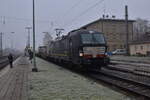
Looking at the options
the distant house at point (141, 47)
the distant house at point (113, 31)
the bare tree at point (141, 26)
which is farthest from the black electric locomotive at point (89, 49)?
the bare tree at point (141, 26)

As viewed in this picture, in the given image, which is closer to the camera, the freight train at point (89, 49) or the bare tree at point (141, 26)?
the freight train at point (89, 49)

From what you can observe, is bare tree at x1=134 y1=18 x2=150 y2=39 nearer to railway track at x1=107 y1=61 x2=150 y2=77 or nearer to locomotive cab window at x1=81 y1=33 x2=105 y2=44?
railway track at x1=107 y1=61 x2=150 y2=77

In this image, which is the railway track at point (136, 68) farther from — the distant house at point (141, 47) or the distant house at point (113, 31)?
the distant house at point (113, 31)

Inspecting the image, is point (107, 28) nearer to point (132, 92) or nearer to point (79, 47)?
point (79, 47)

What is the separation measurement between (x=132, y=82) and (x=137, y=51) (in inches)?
1632

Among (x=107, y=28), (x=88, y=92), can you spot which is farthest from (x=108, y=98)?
(x=107, y=28)

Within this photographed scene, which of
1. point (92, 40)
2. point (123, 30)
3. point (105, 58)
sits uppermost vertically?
point (123, 30)

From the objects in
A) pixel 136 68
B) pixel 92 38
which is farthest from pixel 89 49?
pixel 136 68

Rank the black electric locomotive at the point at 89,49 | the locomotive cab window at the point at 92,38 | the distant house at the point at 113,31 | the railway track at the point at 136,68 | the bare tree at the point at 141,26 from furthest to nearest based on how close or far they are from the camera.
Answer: the bare tree at the point at 141,26, the distant house at the point at 113,31, the locomotive cab window at the point at 92,38, the railway track at the point at 136,68, the black electric locomotive at the point at 89,49

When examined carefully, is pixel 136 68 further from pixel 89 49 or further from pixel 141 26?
pixel 141 26

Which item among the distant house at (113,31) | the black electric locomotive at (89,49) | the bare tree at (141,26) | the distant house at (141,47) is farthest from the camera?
the bare tree at (141,26)

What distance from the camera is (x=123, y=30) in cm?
8300

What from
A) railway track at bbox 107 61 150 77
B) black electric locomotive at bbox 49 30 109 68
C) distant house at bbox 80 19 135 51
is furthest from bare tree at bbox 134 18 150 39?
black electric locomotive at bbox 49 30 109 68

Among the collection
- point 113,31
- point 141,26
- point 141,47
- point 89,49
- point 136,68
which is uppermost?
point 141,26
